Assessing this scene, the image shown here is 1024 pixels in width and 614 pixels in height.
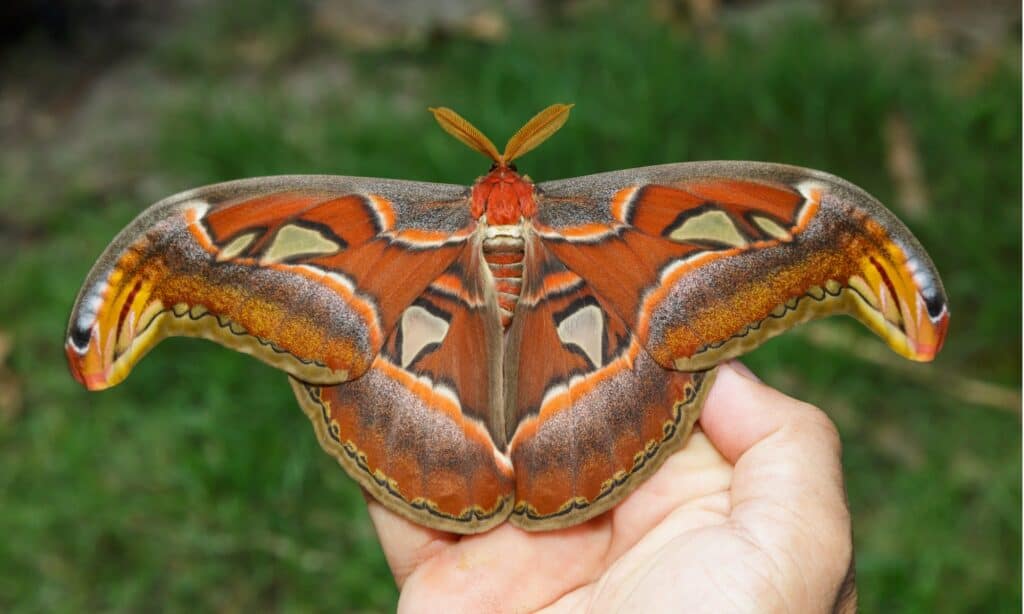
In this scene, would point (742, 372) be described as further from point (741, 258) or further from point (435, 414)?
point (435, 414)

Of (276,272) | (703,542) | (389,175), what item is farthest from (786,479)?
(389,175)

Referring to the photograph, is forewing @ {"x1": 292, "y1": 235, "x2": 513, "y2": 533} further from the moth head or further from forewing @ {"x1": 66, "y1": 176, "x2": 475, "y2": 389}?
the moth head

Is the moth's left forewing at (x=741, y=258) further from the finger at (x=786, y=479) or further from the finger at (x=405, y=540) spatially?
the finger at (x=405, y=540)

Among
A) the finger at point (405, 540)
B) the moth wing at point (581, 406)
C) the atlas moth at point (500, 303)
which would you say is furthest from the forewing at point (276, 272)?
the finger at point (405, 540)

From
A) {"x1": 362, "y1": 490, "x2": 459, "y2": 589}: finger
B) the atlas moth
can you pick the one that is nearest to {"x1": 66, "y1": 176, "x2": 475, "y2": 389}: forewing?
the atlas moth

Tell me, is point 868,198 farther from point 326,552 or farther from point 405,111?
point 405,111

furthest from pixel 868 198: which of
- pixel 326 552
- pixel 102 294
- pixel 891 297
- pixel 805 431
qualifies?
pixel 326 552
